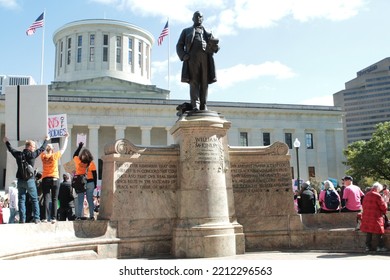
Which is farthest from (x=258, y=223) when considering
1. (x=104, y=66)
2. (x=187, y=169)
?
(x=104, y=66)

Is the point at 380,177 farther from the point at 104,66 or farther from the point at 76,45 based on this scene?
the point at 76,45

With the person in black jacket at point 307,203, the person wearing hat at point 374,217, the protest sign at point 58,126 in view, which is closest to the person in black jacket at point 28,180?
the person in black jacket at point 307,203

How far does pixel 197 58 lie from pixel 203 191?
3307 millimetres

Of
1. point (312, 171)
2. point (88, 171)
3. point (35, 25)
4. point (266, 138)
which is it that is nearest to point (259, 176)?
point (88, 171)

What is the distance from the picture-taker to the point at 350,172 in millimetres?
54188

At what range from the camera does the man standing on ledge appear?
1068 centimetres

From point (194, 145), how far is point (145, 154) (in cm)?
116

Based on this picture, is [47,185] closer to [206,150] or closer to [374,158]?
[206,150]

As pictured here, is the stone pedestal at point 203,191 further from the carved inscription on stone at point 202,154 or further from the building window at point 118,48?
the building window at point 118,48

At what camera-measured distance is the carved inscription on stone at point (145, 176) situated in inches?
387

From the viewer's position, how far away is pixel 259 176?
36.0ft

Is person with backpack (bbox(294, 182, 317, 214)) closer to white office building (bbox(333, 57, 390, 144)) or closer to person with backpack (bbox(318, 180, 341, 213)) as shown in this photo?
person with backpack (bbox(318, 180, 341, 213))

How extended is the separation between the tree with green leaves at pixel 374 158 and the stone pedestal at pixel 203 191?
4470 centimetres

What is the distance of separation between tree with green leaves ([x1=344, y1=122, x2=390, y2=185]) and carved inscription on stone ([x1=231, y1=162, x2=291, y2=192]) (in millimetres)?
43259
